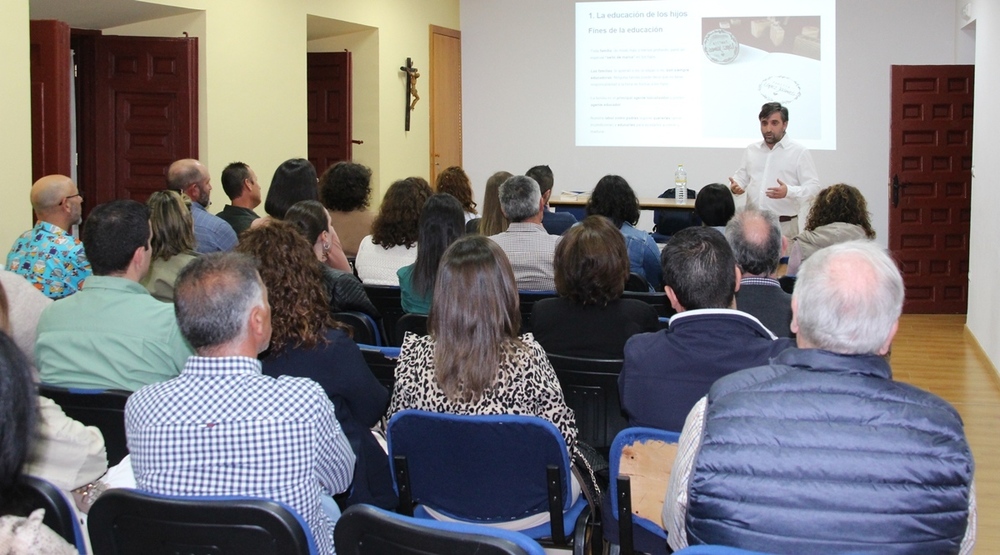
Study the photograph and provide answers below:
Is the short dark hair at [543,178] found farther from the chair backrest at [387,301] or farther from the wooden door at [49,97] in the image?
the wooden door at [49,97]

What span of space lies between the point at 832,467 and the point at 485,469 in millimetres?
977

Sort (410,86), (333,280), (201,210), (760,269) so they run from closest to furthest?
(760,269) → (333,280) → (201,210) → (410,86)

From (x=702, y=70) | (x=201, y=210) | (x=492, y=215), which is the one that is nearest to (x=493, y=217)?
(x=492, y=215)

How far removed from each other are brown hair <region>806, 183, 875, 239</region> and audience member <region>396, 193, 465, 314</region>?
1.78 meters

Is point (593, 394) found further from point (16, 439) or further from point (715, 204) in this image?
point (715, 204)

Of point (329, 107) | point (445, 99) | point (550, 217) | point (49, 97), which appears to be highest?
point (445, 99)

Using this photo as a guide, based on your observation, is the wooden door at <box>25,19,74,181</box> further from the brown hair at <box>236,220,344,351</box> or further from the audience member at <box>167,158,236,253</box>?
the brown hair at <box>236,220,344,351</box>

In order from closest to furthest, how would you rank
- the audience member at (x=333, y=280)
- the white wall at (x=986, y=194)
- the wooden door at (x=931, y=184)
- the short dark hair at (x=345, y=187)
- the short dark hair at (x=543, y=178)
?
1. the audience member at (x=333, y=280)
2. the short dark hair at (x=345, y=187)
3. the short dark hair at (x=543, y=178)
4. the white wall at (x=986, y=194)
5. the wooden door at (x=931, y=184)

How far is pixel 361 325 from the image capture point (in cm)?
362

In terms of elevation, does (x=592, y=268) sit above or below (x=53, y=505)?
above

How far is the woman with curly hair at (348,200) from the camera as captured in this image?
17.7 feet

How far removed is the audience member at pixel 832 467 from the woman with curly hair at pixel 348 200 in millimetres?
3932

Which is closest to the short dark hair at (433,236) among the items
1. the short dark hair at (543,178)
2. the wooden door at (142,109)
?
the short dark hair at (543,178)

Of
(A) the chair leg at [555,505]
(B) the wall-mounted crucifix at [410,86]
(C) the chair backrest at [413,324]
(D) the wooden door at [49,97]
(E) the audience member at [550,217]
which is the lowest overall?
(A) the chair leg at [555,505]
